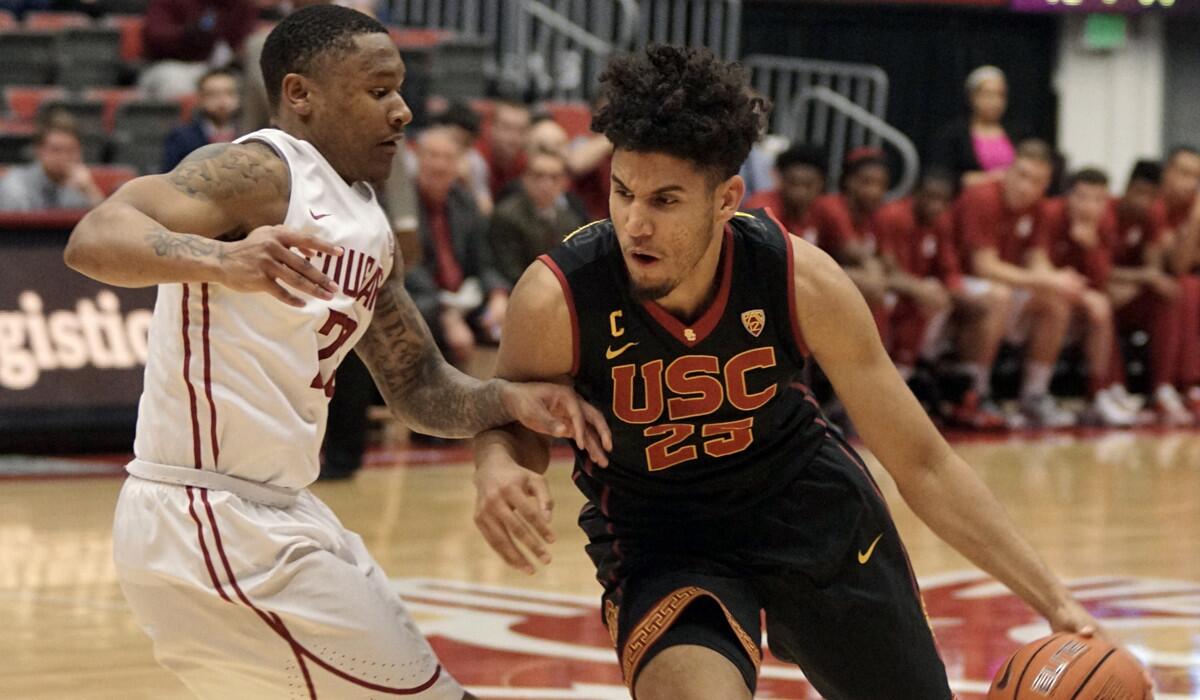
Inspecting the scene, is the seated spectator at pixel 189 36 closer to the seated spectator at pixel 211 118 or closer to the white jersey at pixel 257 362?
the seated spectator at pixel 211 118

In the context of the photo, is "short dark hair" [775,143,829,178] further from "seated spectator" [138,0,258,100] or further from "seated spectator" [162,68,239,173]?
"seated spectator" [138,0,258,100]

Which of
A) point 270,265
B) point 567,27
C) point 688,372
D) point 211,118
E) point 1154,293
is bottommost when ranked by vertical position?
point 1154,293

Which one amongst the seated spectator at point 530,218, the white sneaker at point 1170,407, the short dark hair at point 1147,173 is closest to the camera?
the seated spectator at point 530,218

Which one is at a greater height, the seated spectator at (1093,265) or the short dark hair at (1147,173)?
the short dark hair at (1147,173)

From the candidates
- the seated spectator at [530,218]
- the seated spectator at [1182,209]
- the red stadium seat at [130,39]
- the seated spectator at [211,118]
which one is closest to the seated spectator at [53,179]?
the seated spectator at [211,118]

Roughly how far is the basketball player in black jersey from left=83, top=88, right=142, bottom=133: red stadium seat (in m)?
8.65

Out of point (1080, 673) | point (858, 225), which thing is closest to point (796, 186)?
point (858, 225)

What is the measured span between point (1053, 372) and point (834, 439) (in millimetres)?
9322

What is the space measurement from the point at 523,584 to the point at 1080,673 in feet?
10.7

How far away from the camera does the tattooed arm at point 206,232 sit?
3020 millimetres

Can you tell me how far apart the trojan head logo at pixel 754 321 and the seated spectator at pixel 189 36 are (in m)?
8.88

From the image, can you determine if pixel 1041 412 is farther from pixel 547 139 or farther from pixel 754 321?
pixel 754 321

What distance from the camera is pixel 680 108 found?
3506 mm

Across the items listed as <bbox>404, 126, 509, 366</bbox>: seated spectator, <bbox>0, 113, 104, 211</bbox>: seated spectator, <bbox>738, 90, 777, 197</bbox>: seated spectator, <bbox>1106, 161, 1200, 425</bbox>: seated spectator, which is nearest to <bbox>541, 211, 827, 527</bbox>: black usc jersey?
<bbox>404, 126, 509, 366</bbox>: seated spectator
